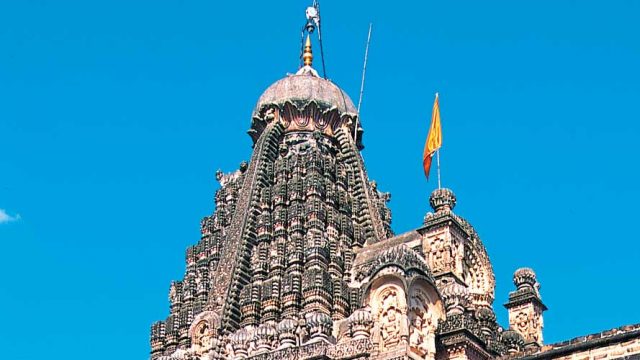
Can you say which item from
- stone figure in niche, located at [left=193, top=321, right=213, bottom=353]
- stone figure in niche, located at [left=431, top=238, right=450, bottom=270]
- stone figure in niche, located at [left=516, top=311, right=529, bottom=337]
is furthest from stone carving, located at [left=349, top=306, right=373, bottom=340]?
stone figure in niche, located at [left=193, top=321, right=213, bottom=353]

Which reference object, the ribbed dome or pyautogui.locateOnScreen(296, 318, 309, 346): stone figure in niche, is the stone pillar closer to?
pyautogui.locateOnScreen(296, 318, 309, 346): stone figure in niche

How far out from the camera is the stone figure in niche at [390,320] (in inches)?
1160

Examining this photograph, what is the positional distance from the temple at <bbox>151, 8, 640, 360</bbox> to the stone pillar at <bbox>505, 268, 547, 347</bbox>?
43 mm

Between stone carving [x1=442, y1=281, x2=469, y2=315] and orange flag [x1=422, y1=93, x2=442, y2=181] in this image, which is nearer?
stone carving [x1=442, y1=281, x2=469, y2=315]

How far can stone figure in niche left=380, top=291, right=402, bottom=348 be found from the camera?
29.5m

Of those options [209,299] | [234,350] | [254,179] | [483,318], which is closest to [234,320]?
[209,299]

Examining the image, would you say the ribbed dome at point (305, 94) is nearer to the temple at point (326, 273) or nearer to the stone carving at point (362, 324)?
the temple at point (326, 273)

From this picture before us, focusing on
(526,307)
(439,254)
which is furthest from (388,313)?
(526,307)

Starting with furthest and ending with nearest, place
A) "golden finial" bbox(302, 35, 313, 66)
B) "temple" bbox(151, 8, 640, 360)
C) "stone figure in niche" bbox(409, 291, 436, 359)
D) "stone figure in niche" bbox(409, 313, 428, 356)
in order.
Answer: "golden finial" bbox(302, 35, 313, 66)
"temple" bbox(151, 8, 640, 360)
"stone figure in niche" bbox(409, 291, 436, 359)
"stone figure in niche" bbox(409, 313, 428, 356)

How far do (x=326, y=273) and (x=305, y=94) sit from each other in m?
10.9

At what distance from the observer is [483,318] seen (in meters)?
33.2

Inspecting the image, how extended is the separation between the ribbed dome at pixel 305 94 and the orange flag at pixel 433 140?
34.1 feet

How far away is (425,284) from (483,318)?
3.33 meters

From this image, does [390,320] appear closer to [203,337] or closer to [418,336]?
[418,336]
